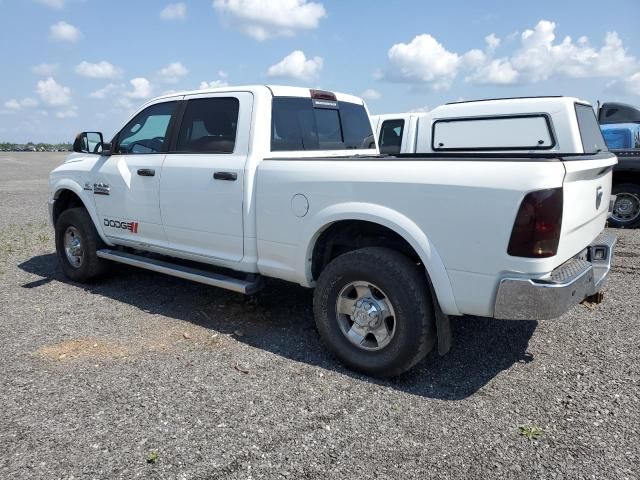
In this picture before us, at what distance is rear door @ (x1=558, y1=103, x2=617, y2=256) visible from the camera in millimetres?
3082

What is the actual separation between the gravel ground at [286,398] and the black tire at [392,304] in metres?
0.16

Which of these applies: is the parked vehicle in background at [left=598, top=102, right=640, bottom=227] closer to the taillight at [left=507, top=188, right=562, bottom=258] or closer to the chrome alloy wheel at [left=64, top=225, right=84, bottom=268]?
the taillight at [left=507, top=188, right=562, bottom=258]

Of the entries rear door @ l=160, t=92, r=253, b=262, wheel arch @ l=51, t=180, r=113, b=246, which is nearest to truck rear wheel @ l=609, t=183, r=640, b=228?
rear door @ l=160, t=92, r=253, b=262

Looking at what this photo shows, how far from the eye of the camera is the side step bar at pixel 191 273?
4.33m

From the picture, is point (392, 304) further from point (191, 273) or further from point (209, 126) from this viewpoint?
point (209, 126)

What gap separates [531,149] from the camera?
265 inches

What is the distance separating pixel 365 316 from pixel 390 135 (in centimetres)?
649

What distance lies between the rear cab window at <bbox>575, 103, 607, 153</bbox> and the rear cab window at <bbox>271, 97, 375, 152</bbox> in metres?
2.66

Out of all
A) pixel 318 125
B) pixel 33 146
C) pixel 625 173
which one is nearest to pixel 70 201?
pixel 318 125

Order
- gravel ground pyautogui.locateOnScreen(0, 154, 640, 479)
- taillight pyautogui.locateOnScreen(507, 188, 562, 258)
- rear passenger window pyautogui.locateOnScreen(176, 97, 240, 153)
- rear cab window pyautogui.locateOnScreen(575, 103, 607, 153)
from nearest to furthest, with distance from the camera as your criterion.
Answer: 1. gravel ground pyautogui.locateOnScreen(0, 154, 640, 479)
2. taillight pyautogui.locateOnScreen(507, 188, 562, 258)
3. rear passenger window pyautogui.locateOnScreen(176, 97, 240, 153)
4. rear cab window pyautogui.locateOnScreen(575, 103, 607, 153)

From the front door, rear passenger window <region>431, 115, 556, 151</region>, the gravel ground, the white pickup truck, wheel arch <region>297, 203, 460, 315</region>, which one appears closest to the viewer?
the gravel ground

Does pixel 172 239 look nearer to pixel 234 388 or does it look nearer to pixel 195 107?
pixel 195 107

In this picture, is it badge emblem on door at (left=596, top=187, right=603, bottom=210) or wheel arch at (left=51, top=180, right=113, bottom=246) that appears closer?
badge emblem on door at (left=596, top=187, right=603, bottom=210)

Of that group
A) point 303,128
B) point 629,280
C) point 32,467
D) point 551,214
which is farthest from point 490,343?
point 32,467
